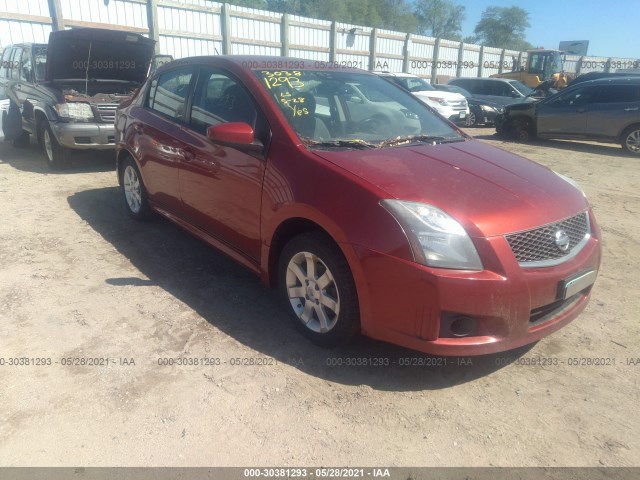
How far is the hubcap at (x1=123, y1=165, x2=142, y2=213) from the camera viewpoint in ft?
16.7

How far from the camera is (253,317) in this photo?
352 cm

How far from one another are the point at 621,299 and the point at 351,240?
8.34ft

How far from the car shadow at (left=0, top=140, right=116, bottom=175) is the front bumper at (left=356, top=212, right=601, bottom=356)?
660 centimetres

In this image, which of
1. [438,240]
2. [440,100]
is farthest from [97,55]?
[440,100]

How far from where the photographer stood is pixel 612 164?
9773 mm

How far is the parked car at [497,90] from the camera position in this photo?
16.5 meters

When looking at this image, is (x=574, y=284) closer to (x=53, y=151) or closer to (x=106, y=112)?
(x=106, y=112)

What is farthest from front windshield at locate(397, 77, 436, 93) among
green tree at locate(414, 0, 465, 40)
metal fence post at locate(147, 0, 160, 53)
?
green tree at locate(414, 0, 465, 40)

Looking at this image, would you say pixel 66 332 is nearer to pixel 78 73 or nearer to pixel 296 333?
pixel 296 333

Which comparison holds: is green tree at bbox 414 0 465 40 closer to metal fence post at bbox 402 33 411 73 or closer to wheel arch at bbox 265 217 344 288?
metal fence post at bbox 402 33 411 73

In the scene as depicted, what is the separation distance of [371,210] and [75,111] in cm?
627

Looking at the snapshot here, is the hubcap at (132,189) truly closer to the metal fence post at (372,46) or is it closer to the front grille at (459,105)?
the front grille at (459,105)

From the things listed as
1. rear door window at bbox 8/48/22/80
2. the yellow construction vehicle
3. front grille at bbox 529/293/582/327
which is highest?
the yellow construction vehicle


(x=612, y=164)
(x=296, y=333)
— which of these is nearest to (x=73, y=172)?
(x=296, y=333)
